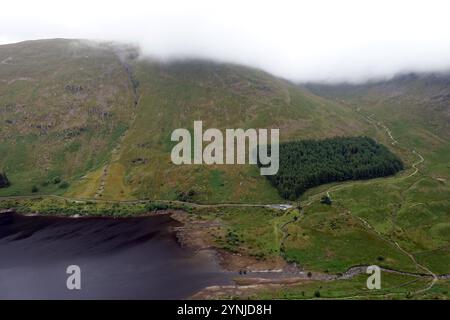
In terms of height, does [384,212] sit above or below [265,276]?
above

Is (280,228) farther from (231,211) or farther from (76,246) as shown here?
(76,246)

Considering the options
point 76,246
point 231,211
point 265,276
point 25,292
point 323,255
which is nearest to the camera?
point 25,292

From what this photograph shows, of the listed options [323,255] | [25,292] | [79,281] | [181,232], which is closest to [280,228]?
[323,255]

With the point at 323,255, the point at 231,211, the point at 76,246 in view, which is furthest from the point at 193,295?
the point at 231,211

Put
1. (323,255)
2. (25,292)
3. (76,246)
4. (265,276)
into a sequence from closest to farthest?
(25,292) < (265,276) < (323,255) < (76,246)

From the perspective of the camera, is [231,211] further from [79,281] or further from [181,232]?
[79,281]
